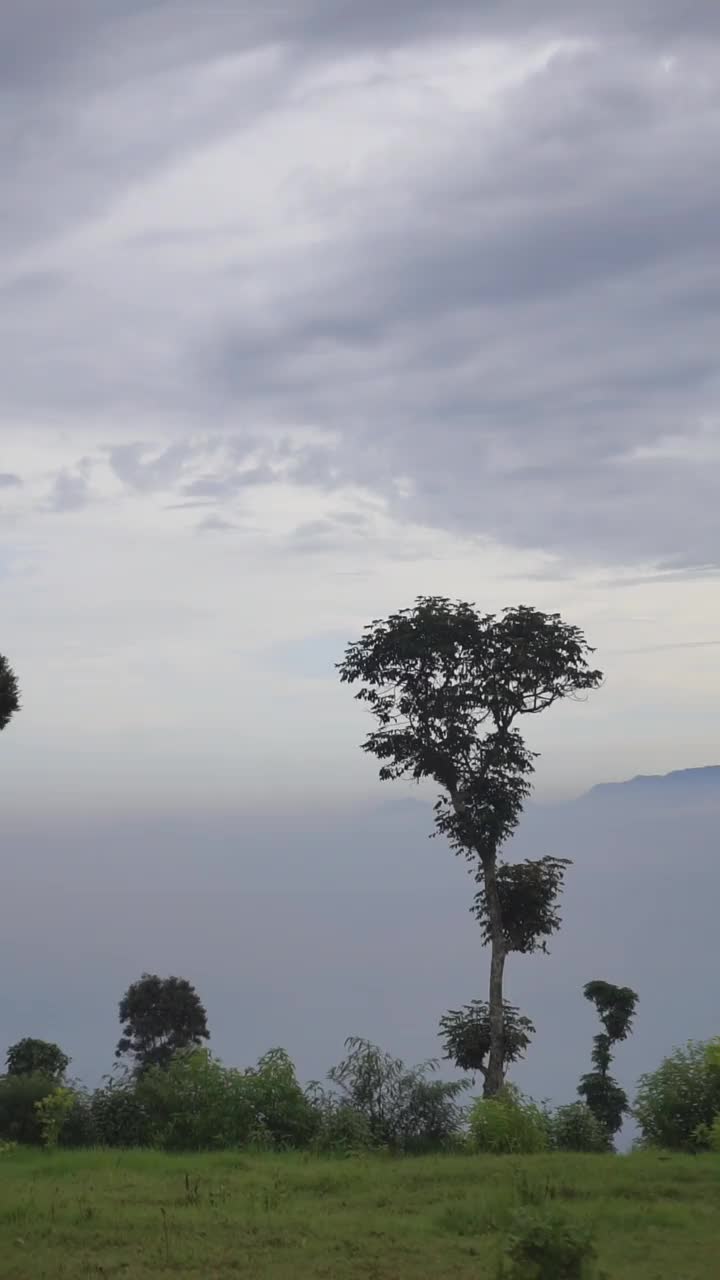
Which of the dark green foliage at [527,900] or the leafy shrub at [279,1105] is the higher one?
the dark green foliage at [527,900]

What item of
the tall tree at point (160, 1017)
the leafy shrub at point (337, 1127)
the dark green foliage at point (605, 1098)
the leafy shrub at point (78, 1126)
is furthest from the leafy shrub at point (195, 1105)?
→ the tall tree at point (160, 1017)

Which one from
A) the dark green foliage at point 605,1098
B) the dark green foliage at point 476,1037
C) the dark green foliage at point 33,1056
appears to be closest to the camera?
the dark green foliage at point 476,1037

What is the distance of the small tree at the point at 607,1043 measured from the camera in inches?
1629

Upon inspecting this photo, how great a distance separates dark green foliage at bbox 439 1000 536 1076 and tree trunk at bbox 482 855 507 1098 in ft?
0.78

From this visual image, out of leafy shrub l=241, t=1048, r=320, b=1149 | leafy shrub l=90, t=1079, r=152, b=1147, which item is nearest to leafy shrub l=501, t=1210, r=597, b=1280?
leafy shrub l=241, t=1048, r=320, b=1149

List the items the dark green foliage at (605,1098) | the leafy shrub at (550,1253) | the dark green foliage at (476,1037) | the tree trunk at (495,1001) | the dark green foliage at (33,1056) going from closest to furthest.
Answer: the leafy shrub at (550,1253)
the tree trunk at (495,1001)
the dark green foliage at (476,1037)
the dark green foliage at (33,1056)
the dark green foliage at (605,1098)

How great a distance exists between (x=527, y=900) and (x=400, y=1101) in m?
9.87

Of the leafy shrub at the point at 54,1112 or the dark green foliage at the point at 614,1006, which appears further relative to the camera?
the dark green foliage at the point at 614,1006

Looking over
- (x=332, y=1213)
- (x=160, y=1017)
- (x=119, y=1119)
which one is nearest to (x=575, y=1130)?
(x=119, y=1119)

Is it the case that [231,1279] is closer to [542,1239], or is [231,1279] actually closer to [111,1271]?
[111,1271]

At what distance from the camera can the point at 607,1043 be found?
4306cm

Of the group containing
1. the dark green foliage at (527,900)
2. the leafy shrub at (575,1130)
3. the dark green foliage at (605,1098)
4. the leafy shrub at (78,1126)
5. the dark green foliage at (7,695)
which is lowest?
the dark green foliage at (605,1098)

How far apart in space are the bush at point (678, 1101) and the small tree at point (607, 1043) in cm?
1775

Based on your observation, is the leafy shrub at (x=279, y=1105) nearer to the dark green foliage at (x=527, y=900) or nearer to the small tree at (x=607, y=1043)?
the dark green foliage at (x=527, y=900)
